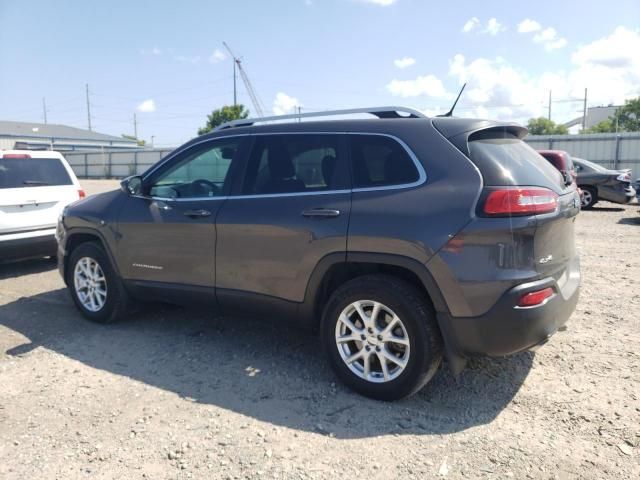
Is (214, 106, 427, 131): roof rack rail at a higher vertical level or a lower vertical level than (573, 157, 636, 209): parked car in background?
higher

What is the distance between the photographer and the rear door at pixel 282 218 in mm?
3596

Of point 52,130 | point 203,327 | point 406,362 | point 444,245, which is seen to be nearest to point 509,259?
point 444,245

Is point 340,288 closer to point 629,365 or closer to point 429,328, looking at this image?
point 429,328

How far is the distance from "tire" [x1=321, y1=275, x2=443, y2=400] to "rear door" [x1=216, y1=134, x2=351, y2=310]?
0.31 metres

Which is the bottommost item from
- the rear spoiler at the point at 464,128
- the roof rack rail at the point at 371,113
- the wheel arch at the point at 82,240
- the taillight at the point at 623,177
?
the wheel arch at the point at 82,240

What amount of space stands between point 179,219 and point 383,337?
201 cm

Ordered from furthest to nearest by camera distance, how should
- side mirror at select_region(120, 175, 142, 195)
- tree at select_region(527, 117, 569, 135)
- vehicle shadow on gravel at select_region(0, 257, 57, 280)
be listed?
tree at select_region(527, 117, 569, 135) → vehicle shadow on gravel at select_region(0, 257, 57, 280) → side mirror at select_region(120, 175, 142, 195)

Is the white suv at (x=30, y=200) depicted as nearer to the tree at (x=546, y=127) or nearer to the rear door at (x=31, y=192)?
the rear door at (x=31, y=192)

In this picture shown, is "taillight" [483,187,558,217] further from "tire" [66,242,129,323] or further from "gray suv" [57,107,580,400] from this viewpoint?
"tire" [66,242,129,323]

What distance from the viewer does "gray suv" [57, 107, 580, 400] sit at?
3.08 m

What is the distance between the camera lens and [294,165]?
3912 mm

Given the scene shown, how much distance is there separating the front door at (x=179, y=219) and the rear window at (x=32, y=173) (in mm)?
3350

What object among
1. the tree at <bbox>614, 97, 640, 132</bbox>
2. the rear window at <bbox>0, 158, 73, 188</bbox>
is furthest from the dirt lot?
the tree at <bbox>614, 97, 640, 132</bbox>

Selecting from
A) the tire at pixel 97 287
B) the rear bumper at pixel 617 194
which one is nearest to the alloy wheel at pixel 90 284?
the tire at pixel 97 287
